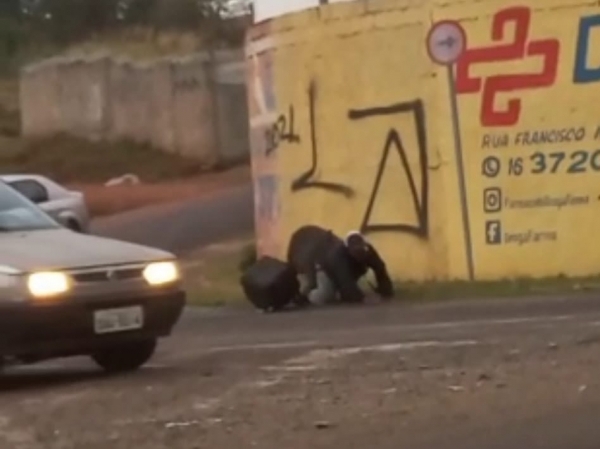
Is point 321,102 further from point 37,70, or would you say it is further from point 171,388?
point 37,70

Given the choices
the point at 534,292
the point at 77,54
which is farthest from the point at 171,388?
the point at 77,54

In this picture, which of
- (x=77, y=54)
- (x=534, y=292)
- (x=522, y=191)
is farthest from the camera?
(x=77, y=54)

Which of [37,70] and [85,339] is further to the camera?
[37,70]

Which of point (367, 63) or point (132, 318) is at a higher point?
point (367, 63)

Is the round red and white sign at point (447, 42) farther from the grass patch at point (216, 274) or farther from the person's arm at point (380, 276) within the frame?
the grass patch at point (216, 274)

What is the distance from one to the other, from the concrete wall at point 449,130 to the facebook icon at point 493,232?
0.4 inches

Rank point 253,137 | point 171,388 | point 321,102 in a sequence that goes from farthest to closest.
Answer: point 253,137
point 321,102
point 171,388

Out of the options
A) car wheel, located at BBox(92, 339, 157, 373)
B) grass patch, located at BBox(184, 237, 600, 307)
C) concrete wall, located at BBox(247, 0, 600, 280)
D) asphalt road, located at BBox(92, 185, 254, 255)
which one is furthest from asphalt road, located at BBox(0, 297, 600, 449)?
asphalt road, located at BBox(92, 185, 254, 255)

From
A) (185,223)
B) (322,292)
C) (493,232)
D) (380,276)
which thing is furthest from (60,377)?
(185,223)

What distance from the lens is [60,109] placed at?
164 feet

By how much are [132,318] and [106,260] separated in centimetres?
42

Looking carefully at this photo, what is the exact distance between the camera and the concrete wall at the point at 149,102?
4600cm

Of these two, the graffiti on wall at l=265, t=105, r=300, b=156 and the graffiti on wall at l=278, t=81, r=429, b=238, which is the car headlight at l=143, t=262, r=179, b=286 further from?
the graffiti on wall at l=265, t=105, r=300, b=156

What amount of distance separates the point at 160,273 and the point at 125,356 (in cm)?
87
